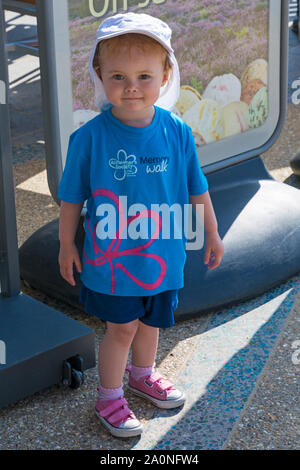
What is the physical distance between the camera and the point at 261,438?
7.26 ft

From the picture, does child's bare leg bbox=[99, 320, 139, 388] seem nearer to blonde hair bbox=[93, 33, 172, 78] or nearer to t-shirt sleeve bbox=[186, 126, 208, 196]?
t-shirt sleeve bbox=[186, 126, 208, 196]

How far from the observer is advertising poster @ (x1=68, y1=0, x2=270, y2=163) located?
3.40 meters

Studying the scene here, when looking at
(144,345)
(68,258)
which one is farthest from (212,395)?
(68,258)

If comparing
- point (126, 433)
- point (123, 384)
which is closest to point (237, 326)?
point (123, 384)

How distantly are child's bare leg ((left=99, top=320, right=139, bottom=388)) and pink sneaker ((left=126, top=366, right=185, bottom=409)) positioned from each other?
0.47ft

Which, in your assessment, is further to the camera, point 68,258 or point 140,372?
point 140,372

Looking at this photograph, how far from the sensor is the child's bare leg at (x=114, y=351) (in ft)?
Result: 7.29

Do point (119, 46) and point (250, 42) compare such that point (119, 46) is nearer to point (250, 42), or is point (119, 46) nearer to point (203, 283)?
point (203, 283)

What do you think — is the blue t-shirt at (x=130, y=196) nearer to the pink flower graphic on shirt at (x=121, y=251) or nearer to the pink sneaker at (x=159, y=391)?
the pink flower graphic on shirt at (x=121, y=251)

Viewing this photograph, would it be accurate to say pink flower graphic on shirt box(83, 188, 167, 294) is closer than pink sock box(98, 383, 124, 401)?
Yes

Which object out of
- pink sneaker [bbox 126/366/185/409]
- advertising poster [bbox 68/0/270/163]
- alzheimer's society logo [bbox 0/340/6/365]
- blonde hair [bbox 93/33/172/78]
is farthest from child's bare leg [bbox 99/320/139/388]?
advertising poster [bbox 68/0/270/163]

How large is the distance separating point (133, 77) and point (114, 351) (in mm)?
832

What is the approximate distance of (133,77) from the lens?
6.41 ft

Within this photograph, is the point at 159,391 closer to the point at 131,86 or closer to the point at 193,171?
the point at 193,171
